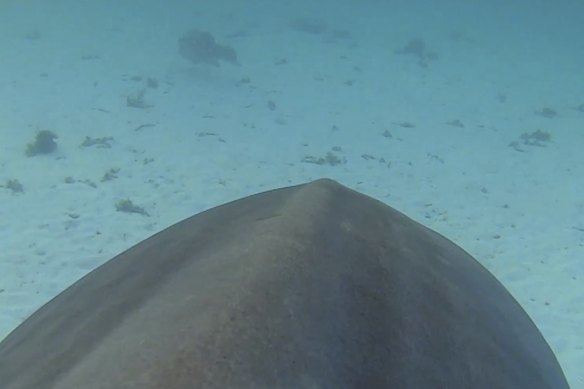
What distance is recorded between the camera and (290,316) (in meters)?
1.03

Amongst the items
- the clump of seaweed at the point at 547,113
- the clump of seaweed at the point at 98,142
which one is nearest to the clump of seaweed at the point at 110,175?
the clump of seaweed at the point at 98,142

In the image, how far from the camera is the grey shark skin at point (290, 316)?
37.7 inches

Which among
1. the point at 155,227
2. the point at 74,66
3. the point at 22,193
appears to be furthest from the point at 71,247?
the point at 74,66

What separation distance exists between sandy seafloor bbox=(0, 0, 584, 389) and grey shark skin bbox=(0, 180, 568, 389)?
5.87m

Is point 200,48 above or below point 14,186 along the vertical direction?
below

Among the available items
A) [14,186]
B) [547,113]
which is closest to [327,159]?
[14,186]

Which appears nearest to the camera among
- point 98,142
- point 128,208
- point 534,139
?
point 128,208

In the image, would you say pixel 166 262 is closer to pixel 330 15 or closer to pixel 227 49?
pixel 227 49

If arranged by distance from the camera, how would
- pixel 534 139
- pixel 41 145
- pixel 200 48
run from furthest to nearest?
1. pixel 200 48
2. pixel 534 139
3. pixel 41 145

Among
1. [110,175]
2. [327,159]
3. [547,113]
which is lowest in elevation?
[547,113]

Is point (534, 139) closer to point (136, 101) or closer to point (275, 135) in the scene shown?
point (275, 135)

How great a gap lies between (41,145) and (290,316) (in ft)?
42.8

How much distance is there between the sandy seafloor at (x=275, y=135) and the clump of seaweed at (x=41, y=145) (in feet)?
1.16

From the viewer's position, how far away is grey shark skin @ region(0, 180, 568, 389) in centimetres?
96
